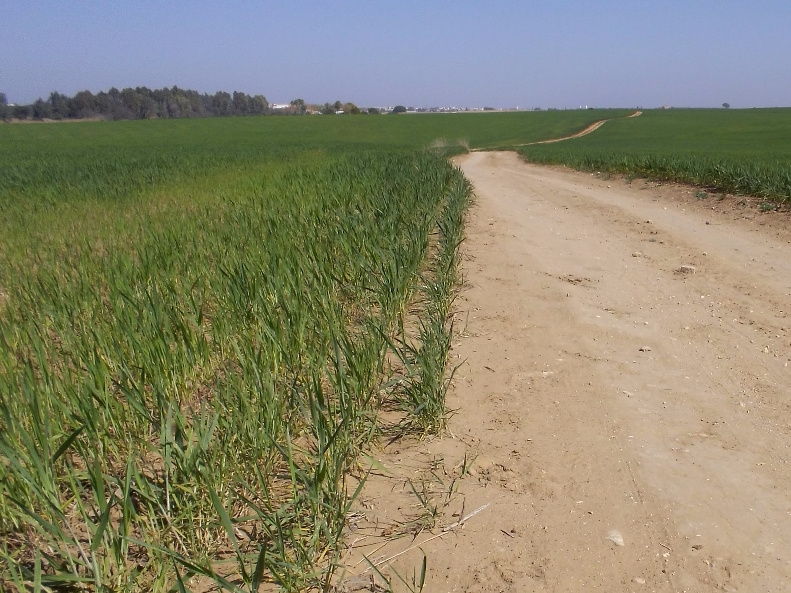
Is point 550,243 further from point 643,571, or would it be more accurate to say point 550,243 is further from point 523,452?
point 643,571

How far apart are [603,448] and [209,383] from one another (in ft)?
7.68

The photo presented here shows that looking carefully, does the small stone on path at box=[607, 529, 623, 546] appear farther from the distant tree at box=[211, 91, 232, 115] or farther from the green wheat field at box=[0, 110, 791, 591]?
the distant tree at box=[211, 91, 232, 115]

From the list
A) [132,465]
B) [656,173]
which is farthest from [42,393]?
[656,173]

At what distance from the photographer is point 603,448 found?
3.50 meters

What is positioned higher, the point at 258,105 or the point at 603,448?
the point at 258,105

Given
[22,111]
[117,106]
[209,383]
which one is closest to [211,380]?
[209,383]

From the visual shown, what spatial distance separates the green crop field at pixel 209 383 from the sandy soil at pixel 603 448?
0.35m

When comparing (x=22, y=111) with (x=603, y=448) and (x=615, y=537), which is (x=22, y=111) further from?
(x=615, y=537)

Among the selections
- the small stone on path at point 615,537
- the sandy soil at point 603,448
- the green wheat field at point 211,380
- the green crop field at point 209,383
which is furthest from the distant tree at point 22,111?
the small stone on path at point 615,537

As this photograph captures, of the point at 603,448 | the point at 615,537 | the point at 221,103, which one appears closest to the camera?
the point at 615,537

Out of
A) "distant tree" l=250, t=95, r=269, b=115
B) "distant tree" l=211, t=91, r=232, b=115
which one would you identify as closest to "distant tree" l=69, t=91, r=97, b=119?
"distant tree" l=211, t=91, r=232, b=115

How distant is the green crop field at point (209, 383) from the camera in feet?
7.52

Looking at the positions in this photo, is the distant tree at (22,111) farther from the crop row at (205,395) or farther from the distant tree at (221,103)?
the crop row at (205,395)

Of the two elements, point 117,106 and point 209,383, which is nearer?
point 209,383
